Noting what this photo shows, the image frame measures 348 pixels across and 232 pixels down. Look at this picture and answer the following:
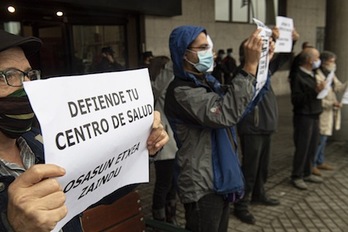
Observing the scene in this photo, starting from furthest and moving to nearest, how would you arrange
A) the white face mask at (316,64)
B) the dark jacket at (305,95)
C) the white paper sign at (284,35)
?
1. the white face mask at (316,64)
2. the dark jacket at (305,95)
3. the white paper sign at (284,35)

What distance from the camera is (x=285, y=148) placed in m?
6.72

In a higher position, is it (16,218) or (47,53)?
(47,53)

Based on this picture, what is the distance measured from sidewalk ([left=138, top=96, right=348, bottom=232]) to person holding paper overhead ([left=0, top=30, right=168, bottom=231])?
2717 millimetres

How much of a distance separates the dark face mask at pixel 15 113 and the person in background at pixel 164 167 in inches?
95.8

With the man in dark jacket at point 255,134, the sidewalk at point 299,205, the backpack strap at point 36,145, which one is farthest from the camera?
the man in dark jacket at point 255,134

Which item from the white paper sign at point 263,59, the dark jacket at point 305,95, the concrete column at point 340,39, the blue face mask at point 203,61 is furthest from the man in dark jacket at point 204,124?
the concrete column at point 340,39

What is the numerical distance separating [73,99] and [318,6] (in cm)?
1572

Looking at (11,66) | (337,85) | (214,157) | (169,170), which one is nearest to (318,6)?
(337,85)

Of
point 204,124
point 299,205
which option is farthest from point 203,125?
point 299,205

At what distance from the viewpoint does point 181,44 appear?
2453 mm

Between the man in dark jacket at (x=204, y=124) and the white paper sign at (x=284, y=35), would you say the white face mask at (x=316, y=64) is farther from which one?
the man in dark jacket at (x=204, y=124)

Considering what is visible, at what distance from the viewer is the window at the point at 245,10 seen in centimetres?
1107

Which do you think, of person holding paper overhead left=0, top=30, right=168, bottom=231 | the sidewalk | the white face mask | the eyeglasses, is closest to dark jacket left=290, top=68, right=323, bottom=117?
the white face mask

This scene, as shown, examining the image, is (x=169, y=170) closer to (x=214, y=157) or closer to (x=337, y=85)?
(x=214, y=157)
